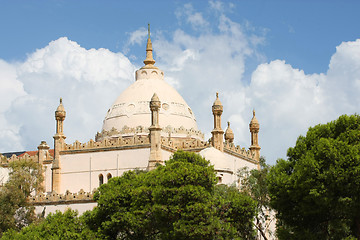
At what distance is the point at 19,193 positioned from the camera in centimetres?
6097

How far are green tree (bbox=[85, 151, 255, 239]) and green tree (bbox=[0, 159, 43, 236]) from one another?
1410 cm

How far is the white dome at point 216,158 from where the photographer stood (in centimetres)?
5991

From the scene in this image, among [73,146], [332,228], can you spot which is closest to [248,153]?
[73,146]

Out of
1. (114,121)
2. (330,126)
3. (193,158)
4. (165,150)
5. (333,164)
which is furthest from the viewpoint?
(114,121)

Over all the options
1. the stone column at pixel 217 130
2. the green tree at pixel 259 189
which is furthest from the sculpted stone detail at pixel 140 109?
the green tree at pixel 259 189

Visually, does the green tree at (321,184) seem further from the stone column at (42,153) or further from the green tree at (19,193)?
the stone column at (42,153)

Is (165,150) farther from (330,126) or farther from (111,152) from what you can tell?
(330,126)

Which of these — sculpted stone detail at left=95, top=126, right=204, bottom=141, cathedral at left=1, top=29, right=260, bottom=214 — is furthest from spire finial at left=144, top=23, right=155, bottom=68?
sculpted stone detail at left=95, top=126, right=204, bottom=141

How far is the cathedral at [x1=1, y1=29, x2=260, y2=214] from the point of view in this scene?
6241cm

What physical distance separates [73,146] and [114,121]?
15.3ft

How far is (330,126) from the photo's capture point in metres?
44.3

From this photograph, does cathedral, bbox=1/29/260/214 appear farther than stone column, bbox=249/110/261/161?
No

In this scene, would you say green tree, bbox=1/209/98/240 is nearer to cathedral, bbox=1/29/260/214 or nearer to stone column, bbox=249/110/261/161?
cathedral, bbox=1/29/260/214

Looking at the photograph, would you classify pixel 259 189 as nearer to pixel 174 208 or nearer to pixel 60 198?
pixel 174 208
